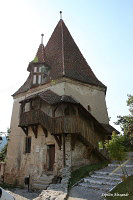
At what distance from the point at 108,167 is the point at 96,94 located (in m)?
7.43

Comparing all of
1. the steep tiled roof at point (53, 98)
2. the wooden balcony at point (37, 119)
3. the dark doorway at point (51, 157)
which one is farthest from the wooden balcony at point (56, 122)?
the dark doorway at point (51, 157)

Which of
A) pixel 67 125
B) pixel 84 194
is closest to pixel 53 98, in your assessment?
pixel 67 125

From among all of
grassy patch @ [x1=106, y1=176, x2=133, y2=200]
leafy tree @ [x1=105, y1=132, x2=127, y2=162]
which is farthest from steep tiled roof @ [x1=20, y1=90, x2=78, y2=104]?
grassy patch @ [x1=106, y1=176, x2=133, y2=200]

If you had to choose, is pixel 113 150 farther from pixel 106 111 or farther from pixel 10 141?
pixel 10 141

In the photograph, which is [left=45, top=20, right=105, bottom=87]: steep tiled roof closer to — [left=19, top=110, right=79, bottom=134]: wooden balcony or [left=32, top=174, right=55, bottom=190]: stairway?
[left=19, top=110, right=79, bottom=134]: wooden balcony

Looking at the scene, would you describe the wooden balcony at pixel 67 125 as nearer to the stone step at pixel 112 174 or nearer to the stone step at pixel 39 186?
the stone step at pixel 112 174

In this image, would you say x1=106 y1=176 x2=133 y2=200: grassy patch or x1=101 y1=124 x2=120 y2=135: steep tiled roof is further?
x1=101 y1=124 x2=120 y2=135: steep tiled roof

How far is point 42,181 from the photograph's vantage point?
12.9 m

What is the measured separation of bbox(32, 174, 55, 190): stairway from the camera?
12310 mm

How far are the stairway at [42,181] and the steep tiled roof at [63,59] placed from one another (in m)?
8.02

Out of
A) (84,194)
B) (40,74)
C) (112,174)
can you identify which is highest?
(40,74)

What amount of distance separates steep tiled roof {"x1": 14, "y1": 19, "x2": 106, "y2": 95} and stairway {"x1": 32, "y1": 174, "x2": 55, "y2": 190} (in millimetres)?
8020

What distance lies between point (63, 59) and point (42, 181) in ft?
36.0

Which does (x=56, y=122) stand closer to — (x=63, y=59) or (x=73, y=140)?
(x=73, y=140)
